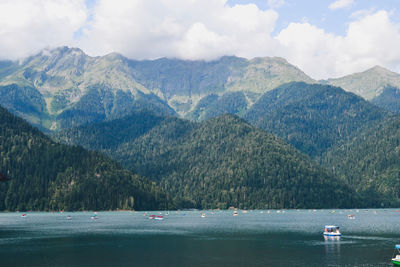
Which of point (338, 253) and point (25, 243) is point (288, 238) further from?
point (25, 243)

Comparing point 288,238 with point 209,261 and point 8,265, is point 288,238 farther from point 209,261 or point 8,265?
point 8,265

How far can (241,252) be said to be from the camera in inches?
5655

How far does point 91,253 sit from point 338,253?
231 feet

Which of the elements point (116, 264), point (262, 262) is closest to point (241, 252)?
point (262, 262)

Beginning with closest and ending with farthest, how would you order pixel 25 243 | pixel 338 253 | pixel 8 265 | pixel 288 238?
pixel 8 265 → pixel 338 253 → pixel 25 243 → pixel 288 238

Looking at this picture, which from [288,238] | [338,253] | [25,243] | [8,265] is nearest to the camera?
[8,265]

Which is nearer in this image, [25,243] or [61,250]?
[61,250]

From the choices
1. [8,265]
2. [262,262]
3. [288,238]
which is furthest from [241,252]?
[8,265]

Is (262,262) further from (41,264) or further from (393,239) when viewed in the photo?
(393,239)

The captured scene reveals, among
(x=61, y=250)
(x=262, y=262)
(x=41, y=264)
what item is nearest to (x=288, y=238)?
(x=262, y=262)

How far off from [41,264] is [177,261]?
109ft

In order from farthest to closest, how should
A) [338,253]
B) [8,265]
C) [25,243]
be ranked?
[25,243]
[338,253]
[8,265]

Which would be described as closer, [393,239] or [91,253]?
[91,253]

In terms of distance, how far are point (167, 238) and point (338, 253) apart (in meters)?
73.6
